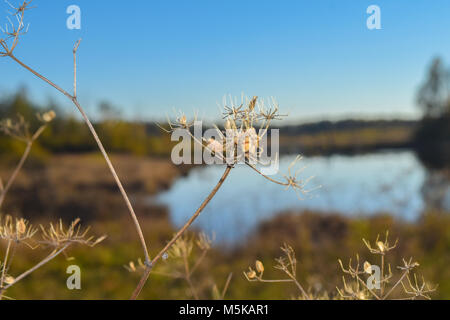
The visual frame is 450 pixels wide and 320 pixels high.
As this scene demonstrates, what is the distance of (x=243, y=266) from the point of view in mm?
4805

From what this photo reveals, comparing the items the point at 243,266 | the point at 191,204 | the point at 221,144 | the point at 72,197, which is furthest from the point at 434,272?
the point at 72,197

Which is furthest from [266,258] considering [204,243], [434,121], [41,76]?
[434,121]

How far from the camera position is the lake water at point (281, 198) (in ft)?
22.4

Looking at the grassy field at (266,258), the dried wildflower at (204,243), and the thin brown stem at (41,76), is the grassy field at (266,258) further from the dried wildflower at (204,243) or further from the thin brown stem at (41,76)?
the thin brown stem at (41,76)

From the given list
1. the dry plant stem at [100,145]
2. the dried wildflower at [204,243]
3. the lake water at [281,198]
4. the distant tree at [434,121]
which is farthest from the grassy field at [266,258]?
the distant tree at [434,121]

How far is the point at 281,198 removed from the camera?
8.58 metres

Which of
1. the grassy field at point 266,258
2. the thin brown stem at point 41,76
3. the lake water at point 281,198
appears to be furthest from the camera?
the lake water at point 281,198

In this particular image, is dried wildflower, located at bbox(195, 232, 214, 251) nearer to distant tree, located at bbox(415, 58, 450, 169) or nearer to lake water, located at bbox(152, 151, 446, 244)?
lake water, located at bbox(152, 151, 446, 244)

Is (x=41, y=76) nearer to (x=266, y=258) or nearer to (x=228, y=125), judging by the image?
(x=228, y=125)

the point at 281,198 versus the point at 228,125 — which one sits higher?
the point at 228,125

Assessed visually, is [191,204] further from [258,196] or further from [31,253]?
[31,253]

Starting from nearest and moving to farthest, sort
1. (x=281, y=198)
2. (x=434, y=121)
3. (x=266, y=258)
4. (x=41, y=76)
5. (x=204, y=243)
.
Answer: (x=41, y=76)
(x=204, y=243)
(x=266, y=258)
(x=281, y=198)
(x=434, y=121)

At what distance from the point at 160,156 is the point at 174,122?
2088 centimetres

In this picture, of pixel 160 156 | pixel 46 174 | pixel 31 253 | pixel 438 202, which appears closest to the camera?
pixel 31 253
